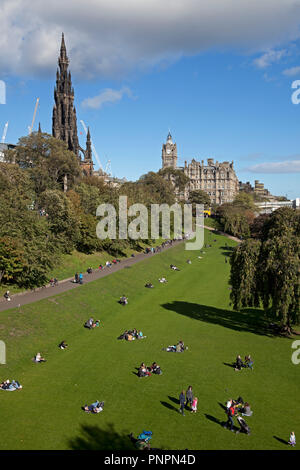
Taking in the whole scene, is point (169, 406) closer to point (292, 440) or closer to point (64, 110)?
point (292, 440)

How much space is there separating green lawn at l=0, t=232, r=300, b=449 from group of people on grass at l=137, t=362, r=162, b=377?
0.53 m

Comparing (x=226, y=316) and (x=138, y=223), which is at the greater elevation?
(x=138, y=223)

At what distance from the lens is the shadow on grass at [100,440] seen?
61.5 ft

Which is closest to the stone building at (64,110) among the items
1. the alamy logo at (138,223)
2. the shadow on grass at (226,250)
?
the alamy logo at (138,223)

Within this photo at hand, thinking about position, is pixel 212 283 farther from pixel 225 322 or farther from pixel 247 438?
pixel 247 438

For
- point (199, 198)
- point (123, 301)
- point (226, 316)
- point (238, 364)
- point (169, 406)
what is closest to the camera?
point (169, 406)

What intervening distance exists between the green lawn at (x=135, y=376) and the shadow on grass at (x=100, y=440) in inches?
1.9

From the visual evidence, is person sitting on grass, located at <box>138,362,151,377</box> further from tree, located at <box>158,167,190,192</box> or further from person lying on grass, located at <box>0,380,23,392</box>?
tree, located at <box>158,167,190,192</box>

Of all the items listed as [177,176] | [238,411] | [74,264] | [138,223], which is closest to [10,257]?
[74,264]

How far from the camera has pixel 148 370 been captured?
27391 mm

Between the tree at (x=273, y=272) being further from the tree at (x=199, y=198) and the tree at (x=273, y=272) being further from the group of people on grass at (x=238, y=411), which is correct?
the tree at (x=199, y=198)

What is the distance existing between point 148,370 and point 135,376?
1.04 m
